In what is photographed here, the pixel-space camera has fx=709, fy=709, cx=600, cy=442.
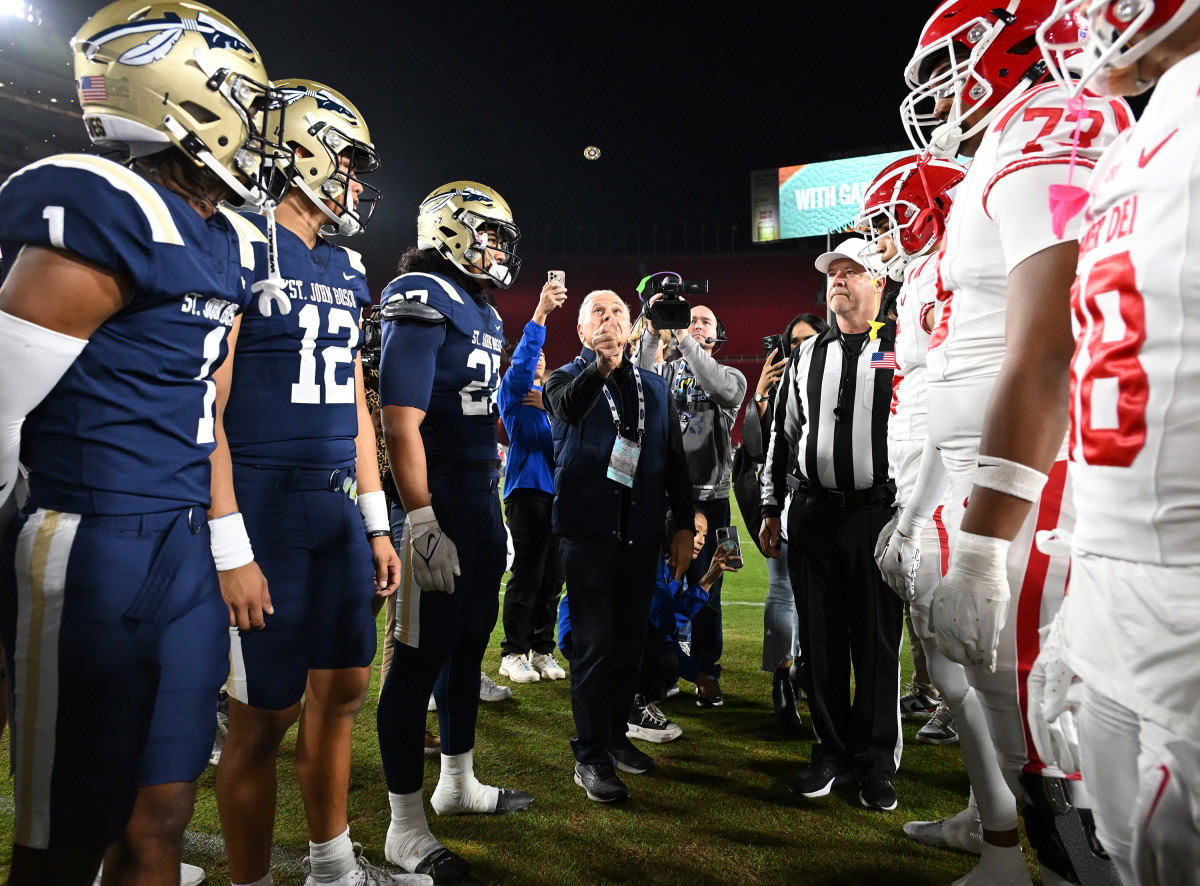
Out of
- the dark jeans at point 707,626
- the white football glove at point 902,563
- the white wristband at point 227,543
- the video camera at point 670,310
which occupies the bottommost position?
the dark jeans at point 707,626

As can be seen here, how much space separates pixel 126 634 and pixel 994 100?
2559mm

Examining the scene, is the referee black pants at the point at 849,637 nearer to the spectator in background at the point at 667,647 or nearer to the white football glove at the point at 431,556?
the spectator in background at the point at 667,647

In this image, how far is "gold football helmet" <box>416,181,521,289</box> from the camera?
2.89 metres

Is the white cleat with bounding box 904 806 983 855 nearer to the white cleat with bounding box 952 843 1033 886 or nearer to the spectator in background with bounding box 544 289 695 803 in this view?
the white cleat with bounding box 952 843 1033 886

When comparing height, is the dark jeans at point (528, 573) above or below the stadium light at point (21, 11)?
below

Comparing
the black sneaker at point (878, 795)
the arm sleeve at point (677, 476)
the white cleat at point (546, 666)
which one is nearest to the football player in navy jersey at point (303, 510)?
the arm sleeve at point (677, 476)

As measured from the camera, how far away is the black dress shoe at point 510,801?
286 centimetres

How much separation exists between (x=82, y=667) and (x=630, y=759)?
245 cm

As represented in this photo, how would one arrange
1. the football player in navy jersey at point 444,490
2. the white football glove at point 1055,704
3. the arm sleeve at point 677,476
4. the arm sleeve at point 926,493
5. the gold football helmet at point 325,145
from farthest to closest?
the arm sleeve at point 677,476 → the football player in navy jersey at point 444,490 → the gold football helmet at point 325,145 → the arm sleeve at point 926,493 → the white football glove at point 1055,704

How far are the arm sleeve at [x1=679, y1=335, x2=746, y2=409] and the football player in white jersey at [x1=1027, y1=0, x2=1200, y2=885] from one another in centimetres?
280

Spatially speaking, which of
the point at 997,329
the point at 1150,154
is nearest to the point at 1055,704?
the point at 1150,154

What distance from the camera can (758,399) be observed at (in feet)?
16.0

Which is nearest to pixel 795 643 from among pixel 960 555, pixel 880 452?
pixel 880 452

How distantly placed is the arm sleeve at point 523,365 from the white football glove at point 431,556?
135cm
